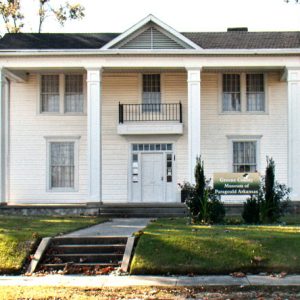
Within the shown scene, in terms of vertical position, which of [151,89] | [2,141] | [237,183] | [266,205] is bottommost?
[266,205]

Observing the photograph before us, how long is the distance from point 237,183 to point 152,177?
29.3ft

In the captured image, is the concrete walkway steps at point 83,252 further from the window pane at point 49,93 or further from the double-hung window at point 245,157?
the window pane at point 49,93

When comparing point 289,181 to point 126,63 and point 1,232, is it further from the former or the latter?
point 1,232

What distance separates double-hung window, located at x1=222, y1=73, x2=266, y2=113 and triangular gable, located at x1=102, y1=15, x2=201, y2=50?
136 inches

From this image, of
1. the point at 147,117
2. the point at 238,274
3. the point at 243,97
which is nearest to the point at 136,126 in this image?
the point at 147,117

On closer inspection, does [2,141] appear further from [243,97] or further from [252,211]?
[252,211]

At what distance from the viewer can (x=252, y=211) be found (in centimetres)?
1809

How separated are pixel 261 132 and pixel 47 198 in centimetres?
1008

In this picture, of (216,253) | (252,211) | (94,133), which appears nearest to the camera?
(216,253)

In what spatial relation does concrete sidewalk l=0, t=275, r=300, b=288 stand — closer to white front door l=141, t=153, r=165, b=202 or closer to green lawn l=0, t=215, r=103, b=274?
green lawn l=0, t=215, r=103, b=274

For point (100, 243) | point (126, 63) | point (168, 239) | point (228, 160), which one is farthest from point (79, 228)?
point (228, 160)

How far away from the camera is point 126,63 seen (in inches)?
974

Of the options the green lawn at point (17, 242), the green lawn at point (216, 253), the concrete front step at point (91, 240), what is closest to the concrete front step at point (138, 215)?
the green lawn at point (17, 242)

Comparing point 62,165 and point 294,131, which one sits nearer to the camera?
point 294,131
